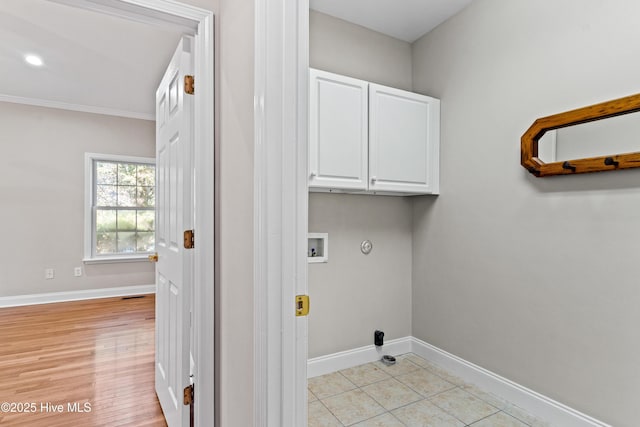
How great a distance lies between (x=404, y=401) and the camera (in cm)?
215

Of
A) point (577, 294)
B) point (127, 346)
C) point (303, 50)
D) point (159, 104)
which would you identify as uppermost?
point (159, 104)

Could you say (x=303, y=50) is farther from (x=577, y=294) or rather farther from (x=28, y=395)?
(x=28, y=395)

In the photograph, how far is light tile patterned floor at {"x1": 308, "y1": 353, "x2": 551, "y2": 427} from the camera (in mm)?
1953

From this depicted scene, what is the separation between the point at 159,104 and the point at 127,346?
2.25 metres

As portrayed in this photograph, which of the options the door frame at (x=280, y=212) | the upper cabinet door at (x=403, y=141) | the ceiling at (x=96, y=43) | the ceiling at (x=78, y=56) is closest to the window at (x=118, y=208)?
the ceiling at (x=78, y=56)

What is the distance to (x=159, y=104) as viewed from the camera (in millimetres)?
2152

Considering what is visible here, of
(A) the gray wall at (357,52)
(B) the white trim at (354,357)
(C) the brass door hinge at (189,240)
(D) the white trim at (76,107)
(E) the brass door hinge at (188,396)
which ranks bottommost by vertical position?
(B) the white trim at (354,357)

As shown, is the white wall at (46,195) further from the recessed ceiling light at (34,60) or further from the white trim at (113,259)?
the recessed ceiling light at (34,60)

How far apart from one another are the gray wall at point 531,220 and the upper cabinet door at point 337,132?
2.39 ft

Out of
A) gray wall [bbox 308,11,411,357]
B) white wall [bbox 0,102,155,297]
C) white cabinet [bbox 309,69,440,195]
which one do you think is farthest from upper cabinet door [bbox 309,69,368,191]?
white wall [bbox 0,102,155,297]

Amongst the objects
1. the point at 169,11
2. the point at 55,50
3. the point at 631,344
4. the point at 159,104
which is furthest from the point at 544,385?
the point at 55,50

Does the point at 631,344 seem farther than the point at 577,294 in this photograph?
No

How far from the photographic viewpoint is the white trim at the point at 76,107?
14.0 ft

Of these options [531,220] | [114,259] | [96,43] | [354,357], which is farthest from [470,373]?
[114,259]
